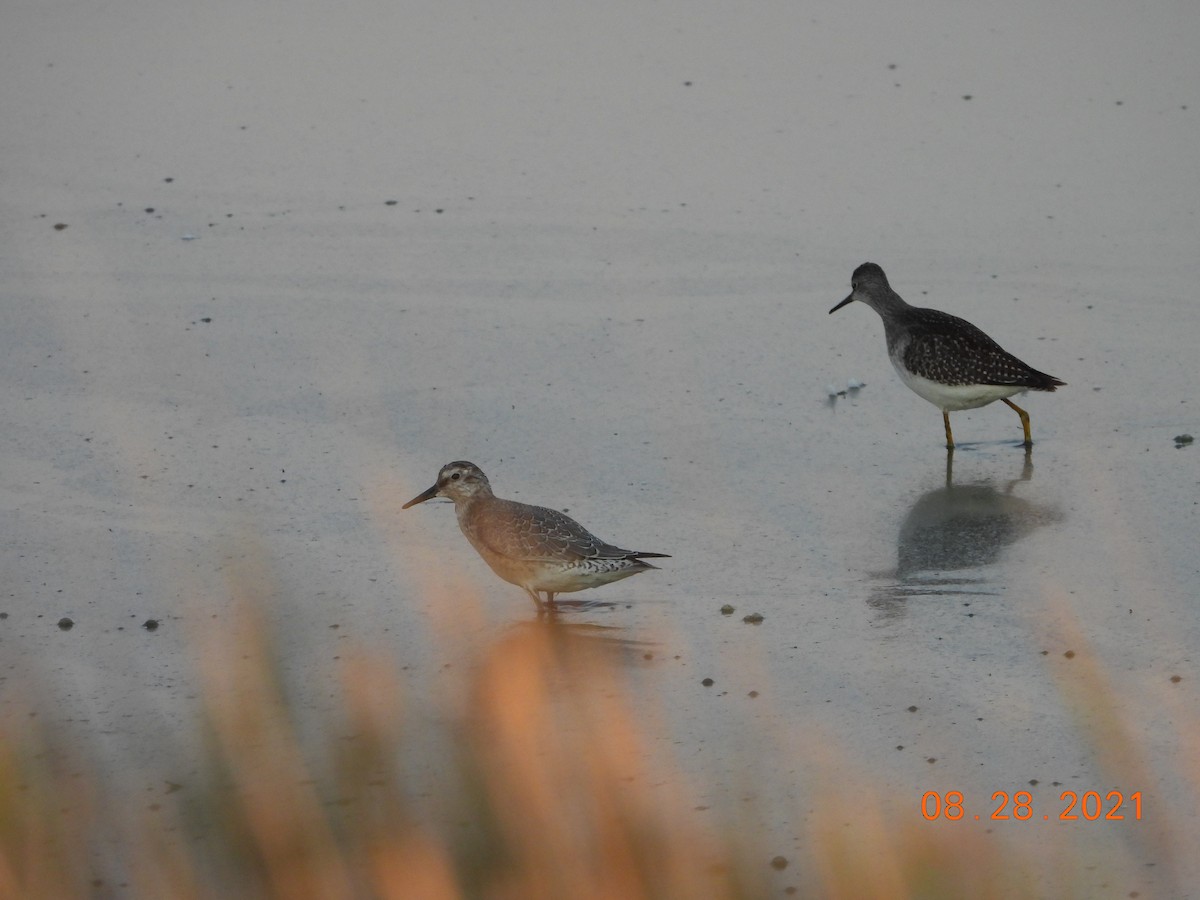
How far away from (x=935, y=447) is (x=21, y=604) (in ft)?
16.4

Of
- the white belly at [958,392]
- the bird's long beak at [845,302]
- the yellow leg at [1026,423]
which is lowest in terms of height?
the yellow leg at [1026,423]

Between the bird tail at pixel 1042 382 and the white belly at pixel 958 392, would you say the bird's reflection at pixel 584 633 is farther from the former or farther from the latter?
the bird tail at pixel 1042 382

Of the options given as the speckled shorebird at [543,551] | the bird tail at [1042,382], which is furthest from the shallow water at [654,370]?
the bird tail at [1042,382]

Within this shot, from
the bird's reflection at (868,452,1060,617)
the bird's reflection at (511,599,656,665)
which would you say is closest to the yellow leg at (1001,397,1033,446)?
the bird's reflection at (868,452,1060,617)

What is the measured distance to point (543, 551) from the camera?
7797 millimetres

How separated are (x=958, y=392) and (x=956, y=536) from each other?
49.7 inches

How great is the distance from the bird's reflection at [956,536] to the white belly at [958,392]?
1.37 feet

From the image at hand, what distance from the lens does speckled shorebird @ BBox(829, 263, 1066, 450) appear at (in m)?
9.62

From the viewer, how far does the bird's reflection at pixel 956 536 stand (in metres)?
8.04

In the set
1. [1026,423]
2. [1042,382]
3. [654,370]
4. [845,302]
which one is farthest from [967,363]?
[654,370]

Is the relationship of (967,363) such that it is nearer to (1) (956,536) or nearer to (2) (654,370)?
(1) (956,536)

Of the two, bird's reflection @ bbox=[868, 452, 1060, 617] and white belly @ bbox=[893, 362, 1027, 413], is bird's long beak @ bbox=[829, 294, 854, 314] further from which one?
bird's reflection @ bbox=[868, 452, 1060, 617]

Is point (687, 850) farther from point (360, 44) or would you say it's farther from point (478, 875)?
point (360, 44)

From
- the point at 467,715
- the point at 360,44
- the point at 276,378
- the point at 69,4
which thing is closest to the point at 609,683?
the point at 467,715
